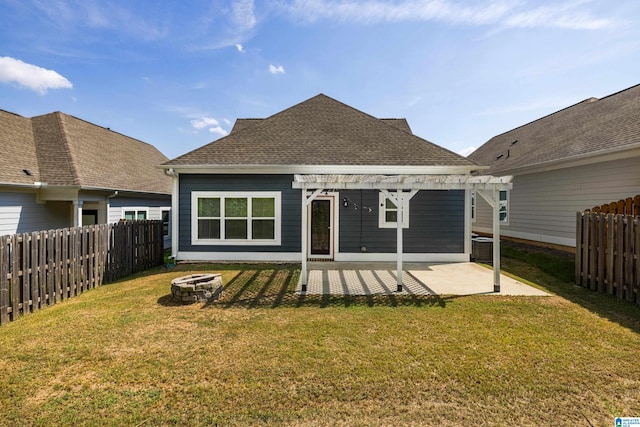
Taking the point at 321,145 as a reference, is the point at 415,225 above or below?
below

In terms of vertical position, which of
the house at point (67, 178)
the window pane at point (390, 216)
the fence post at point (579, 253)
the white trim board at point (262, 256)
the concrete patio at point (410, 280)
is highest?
the house at point (67, 178)

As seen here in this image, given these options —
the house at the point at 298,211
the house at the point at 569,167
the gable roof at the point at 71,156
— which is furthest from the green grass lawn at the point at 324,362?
the gable roof at the point at 71,156

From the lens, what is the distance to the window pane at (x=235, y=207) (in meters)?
9.04

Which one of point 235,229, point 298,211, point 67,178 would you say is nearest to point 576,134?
point 298,211

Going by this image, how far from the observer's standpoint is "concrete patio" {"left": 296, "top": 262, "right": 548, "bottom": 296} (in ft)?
20.2

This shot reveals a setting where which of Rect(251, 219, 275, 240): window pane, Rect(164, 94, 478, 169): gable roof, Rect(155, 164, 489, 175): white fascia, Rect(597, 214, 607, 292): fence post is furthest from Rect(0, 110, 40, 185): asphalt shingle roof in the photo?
Rect(597, 214, 607, 292): fence post

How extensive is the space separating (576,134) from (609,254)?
764 centimetres

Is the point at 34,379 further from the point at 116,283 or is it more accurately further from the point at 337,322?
the point at 116,283

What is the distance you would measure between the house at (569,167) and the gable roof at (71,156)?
631 inches

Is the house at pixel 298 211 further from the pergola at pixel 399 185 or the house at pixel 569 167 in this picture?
the house at pixel 569 167

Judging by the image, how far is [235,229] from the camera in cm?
906

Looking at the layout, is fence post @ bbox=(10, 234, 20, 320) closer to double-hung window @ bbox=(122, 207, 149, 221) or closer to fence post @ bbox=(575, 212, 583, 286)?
double-hung window @ bbox=(122, 207, 149, 221)

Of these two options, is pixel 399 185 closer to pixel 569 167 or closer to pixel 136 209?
pixel 569 167

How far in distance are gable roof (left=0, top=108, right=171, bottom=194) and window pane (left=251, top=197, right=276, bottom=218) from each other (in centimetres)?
555
